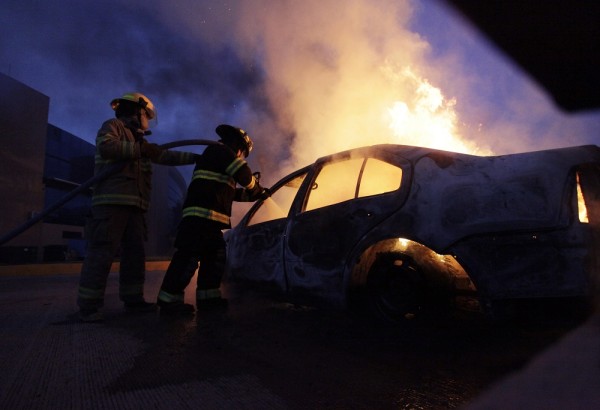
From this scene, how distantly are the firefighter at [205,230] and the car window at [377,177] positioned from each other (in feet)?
3.72

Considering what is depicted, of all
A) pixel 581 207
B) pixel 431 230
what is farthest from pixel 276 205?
pixel 581 207

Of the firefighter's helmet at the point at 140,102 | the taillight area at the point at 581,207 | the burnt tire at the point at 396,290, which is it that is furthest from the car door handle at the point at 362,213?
the firefighter's helmet at the point at 140,102

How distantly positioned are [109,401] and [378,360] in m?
1.31

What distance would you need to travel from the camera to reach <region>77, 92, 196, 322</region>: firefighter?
2.79 meters

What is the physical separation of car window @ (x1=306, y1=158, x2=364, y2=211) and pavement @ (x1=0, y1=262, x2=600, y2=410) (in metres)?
1.23

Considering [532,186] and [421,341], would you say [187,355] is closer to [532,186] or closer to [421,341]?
[421,341]

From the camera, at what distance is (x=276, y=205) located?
140 inches

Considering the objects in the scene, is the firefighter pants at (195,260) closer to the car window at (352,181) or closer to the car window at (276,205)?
the car window at (276,205)

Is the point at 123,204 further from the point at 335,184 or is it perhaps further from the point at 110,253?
the point at 335,184

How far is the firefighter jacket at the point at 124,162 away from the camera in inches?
112

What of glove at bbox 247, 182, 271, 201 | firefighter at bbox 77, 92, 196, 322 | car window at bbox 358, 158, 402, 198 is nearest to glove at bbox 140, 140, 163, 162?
firefighter at bbox 77, 92, 196, 322

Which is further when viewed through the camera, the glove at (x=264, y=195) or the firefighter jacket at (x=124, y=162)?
the glove at (x=264, y=195)

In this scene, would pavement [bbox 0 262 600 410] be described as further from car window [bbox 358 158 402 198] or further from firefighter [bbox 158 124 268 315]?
car window [bbox 358 158 402 198]

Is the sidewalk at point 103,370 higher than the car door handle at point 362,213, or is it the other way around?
the car door handle at point 362,213
